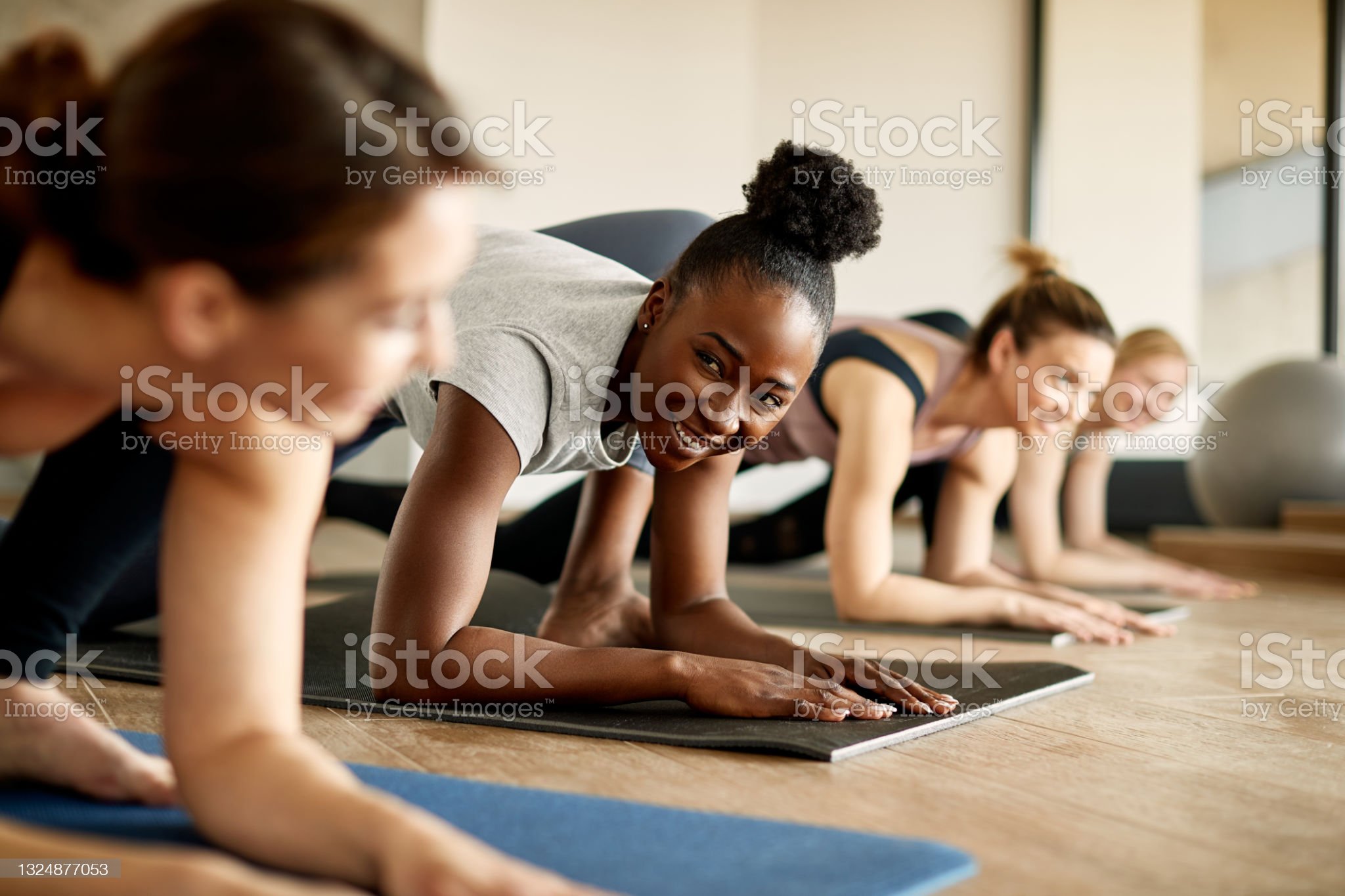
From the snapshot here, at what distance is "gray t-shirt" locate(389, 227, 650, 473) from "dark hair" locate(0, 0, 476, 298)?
2.19ft

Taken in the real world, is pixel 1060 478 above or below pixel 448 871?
above

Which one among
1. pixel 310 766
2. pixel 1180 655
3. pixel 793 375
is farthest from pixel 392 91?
pixel 1180 655

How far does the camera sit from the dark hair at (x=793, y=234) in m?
1.42

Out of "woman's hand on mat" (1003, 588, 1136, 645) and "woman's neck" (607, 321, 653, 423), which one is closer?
"woman's neck" (607, 321, 653, 423)

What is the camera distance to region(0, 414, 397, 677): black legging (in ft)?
3.88

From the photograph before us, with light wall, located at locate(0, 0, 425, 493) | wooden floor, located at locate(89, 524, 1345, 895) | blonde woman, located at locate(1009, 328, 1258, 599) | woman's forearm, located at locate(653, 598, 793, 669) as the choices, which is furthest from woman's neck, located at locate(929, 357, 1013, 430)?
light wall, located at locate(0, 0, 425, 493)

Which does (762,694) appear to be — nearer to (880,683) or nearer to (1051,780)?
(880,683)

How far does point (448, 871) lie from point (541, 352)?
0.87m

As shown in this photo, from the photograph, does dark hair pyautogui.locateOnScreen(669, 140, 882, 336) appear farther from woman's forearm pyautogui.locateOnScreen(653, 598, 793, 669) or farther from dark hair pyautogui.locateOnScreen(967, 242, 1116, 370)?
dark hair pyautogui.locateOnScreen(967, 242, 1116, 370)

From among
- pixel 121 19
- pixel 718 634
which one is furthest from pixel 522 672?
pixel 121 19

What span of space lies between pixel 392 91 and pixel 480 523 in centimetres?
67

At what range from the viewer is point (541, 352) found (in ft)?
4.73

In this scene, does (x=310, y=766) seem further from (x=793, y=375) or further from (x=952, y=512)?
(x=952, y=512)

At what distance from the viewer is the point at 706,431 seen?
55.9 inches
